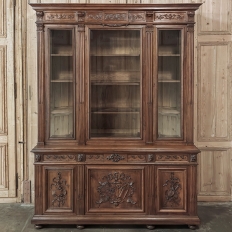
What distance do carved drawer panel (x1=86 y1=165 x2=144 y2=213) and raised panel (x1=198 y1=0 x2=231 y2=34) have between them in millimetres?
2026

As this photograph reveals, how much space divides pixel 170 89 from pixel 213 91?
87 centimetres

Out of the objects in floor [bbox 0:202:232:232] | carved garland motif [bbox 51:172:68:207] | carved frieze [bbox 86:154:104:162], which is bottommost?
floor [bbox 0:202:232:232]

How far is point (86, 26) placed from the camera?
10.4ft

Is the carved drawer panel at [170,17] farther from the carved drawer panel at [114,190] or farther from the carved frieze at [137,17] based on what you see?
the carved drawer panel at [114,190]

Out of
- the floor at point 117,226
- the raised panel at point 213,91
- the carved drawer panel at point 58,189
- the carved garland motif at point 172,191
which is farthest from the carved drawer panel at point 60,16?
the floor at point 117,226

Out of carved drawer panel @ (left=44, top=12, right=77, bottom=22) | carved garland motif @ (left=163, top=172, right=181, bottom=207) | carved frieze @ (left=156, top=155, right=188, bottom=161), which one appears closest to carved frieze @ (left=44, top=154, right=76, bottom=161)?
carved frieze @ (left=156, top=155, right=188, bottom=161)

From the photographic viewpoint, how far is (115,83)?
3.34 metres

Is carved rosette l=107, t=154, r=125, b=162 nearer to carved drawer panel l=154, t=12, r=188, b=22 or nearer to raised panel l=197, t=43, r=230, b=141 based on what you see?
raised panel l=197, t=43, r=230, b=141

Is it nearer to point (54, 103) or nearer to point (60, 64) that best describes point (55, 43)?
point (60, 64)

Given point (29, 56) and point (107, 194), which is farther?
point (29, 56)

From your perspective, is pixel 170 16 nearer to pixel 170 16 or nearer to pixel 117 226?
pixel 170 16

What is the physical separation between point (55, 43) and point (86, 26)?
1.24 feet

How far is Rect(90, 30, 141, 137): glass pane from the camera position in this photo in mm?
3248

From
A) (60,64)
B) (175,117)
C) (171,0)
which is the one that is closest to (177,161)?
(175,117)
